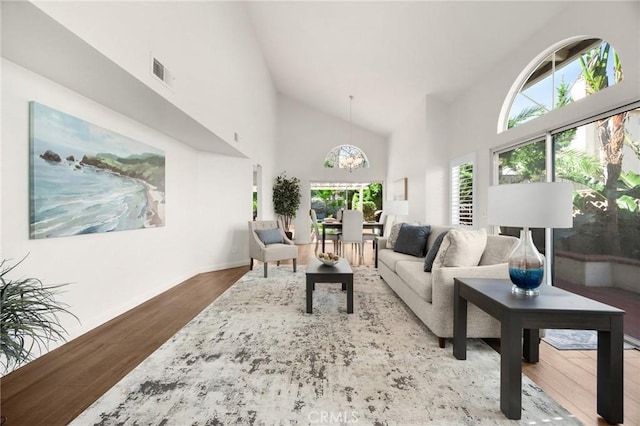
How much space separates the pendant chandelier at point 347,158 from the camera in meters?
9.23

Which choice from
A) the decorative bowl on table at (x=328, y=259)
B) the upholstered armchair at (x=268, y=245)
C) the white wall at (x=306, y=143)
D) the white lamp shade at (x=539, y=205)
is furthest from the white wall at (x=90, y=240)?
the white wall at (x=306, y=143)

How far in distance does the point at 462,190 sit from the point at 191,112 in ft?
14.9

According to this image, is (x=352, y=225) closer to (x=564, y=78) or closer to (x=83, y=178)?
(x=564, y=78)

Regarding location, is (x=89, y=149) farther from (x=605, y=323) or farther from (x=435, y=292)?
(x=605, y=323)

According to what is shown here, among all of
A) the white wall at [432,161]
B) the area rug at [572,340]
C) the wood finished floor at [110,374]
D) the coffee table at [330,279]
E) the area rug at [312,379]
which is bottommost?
the wood finished floor at [110,374]

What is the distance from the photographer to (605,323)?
61.6 inches

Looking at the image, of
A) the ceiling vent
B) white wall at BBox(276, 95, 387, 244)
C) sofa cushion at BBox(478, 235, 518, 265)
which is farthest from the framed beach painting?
white wall at BBox(276, 95, 387, 244)

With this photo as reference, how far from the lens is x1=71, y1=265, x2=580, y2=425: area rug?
5.31 feet

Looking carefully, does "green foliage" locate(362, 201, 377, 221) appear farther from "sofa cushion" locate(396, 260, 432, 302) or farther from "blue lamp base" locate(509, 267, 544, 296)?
"blue lamp base" locate(509, 267, 544, 296)

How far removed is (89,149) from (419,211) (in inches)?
219

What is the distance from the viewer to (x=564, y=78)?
3246mm

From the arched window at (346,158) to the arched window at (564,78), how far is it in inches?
207

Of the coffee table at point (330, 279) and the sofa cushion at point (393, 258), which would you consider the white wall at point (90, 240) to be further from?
the sofa cushion at point (393, 258)

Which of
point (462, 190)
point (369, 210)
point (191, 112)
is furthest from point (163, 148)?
point (369, 210)
